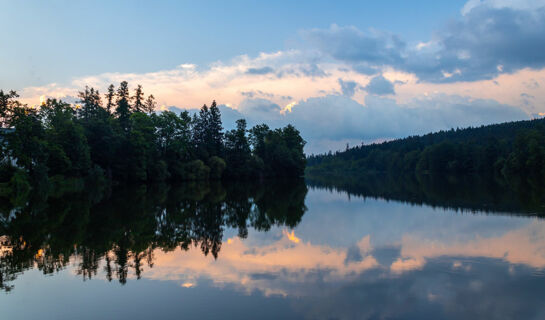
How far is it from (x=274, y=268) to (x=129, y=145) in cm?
6229

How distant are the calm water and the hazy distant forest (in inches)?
1144

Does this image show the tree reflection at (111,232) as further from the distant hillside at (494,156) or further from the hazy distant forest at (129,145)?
the distant hillside at (494,156)

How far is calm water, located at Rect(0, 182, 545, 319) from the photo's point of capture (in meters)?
9.74

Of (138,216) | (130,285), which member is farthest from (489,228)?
(138,216)

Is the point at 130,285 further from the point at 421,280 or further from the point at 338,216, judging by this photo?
the point at 338,216

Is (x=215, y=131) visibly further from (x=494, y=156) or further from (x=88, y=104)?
(x=494, y=156)

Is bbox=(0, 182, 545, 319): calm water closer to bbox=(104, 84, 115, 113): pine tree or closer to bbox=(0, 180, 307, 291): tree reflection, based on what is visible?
bbox=(0, 180, 307, 291): tree reflection

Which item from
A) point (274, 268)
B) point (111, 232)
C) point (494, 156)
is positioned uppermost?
point (494, 156)

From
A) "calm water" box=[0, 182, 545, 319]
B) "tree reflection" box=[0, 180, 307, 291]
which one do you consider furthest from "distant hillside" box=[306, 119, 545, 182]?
"tree reflection" box=[0, 180, 307, 291]

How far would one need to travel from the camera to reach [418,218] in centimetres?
2458

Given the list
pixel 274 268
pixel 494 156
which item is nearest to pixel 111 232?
pixel 274 268

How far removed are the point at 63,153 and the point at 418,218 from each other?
50759mm

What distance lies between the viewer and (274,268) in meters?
13.6

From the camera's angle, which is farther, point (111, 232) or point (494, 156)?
point (494, 156)
